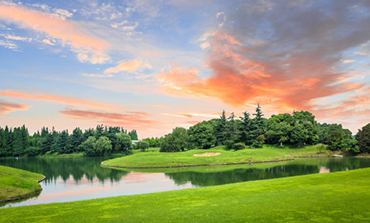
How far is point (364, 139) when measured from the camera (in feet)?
254

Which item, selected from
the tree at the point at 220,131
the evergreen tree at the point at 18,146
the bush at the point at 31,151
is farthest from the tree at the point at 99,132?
the tree at the point at 220,131

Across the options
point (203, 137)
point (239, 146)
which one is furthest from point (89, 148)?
point (239, 146)

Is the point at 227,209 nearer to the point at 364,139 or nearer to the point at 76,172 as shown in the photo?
the point at 76,172

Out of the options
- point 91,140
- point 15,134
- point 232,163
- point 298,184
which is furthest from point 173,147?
point 15,134

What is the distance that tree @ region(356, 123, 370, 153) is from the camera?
253 ft

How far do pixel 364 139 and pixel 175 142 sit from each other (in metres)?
68.4

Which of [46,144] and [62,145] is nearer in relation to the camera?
[62,145]

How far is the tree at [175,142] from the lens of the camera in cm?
9488

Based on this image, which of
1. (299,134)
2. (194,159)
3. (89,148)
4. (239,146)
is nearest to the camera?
(194,159)

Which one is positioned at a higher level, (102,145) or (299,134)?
(299,134)

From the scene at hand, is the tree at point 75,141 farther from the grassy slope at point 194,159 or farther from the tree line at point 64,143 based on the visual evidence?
the grassy slope at point 194,159

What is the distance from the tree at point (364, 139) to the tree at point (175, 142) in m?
63.9

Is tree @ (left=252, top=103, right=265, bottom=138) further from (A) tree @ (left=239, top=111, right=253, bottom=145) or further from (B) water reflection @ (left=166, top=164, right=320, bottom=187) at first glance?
(B) water reflection @ (left=166, top=164, right=320, bottom=187)

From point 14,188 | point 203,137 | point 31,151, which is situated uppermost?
point 203,137
